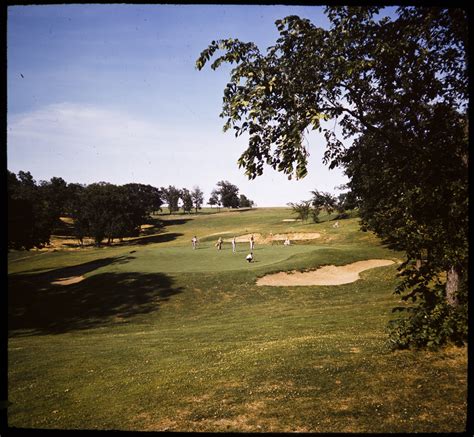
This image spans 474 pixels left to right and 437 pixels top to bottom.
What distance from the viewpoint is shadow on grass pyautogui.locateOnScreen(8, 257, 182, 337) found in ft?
66.1

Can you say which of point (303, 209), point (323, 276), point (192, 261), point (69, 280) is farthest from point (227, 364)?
point (303, 209)

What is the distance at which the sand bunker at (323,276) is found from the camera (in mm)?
25459

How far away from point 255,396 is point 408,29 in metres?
9.82

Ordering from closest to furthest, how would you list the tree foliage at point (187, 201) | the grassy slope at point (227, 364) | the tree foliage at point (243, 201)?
1. the grassy slope at point (227, 364)
2. the tree foliage at point (187, 201)
3. the tree foliage at point (243, 201)

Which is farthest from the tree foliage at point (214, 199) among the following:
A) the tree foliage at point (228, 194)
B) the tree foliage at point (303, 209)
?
the tree foliage at point (303, 209)

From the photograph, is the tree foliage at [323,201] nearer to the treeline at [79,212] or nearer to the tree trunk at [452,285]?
the treeline at [79,212]

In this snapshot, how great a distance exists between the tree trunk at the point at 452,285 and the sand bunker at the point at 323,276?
1638 centimetres

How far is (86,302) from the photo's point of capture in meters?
23.7

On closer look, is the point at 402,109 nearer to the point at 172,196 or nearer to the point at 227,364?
the point at 227,364

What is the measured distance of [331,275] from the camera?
27.5m

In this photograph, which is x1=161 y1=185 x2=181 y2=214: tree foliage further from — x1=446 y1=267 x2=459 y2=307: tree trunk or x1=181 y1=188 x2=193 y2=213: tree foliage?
x1=446 y1=267 x2=459 y2=307: tree trunk

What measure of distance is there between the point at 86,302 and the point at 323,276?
1945 cm

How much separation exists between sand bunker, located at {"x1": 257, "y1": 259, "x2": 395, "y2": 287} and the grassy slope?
1501 millimetres

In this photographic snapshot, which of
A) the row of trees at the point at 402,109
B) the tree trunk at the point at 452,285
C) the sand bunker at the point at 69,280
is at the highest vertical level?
the row of trees at the point at 402,109
